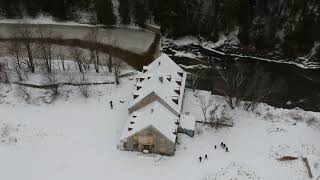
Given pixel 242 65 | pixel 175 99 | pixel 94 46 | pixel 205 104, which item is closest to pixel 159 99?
pixel 175 99

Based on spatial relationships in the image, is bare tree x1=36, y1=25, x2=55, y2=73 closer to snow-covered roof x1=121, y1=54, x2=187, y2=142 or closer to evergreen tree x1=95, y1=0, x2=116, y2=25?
evergreen tree x1=95, y1=0, x2=116, y2=25

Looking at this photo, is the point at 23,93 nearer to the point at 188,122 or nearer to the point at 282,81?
the point at 188,122

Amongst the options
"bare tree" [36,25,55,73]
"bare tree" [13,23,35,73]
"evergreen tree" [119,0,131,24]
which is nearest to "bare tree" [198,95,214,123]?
"bare tree" [36,25,55,73]

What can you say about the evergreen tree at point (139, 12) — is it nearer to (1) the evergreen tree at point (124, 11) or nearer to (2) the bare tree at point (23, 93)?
(1) the evergreen tree at point (124, 11)

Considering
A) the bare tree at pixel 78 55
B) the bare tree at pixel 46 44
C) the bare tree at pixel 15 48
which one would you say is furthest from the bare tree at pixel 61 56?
the bare tree at pixel 15 48

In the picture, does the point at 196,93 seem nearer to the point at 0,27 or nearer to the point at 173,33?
the point at 173,33

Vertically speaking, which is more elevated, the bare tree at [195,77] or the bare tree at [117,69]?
the bare tree at [117,69]
